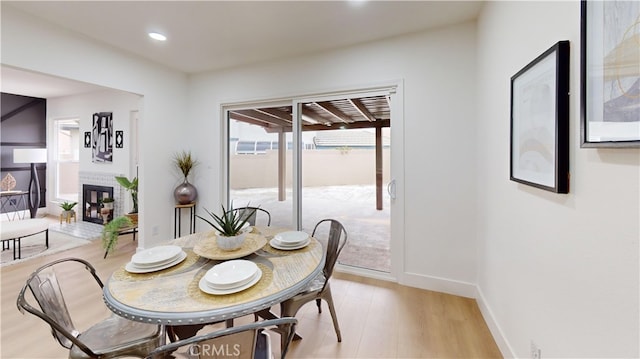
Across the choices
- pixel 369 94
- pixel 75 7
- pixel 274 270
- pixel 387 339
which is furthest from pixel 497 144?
pixel 75 7

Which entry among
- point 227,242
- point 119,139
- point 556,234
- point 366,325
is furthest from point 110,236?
point 556,234

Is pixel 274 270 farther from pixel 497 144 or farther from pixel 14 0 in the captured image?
pixel 14 0

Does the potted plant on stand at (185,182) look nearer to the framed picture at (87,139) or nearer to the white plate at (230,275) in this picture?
the white plate at (230,275)

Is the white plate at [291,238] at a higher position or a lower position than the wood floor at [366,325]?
higher

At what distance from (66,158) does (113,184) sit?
7.41ft

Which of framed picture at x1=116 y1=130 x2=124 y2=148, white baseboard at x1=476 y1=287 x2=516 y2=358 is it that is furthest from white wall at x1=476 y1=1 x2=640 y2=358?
framed picture at x1=116 y1=130 x2=124 y2=148

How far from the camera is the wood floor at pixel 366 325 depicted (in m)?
1.81

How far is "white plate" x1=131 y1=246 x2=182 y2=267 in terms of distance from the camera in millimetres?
1428

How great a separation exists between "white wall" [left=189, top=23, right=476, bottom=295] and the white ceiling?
0.19 metres

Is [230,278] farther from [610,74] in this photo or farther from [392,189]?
[392,189]

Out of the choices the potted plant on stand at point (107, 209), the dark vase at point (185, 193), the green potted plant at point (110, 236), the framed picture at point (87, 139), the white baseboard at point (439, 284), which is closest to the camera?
the white baseboard at point (439, 284)

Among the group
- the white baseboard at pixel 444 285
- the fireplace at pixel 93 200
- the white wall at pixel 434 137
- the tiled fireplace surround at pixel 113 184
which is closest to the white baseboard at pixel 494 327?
the white baseboard at pixel 444 285

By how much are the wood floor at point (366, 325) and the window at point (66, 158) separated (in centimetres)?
395

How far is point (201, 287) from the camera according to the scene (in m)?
1.21
